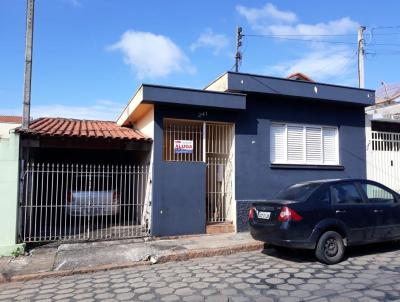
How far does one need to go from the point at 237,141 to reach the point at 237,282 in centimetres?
497

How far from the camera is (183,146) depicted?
32.9 ft

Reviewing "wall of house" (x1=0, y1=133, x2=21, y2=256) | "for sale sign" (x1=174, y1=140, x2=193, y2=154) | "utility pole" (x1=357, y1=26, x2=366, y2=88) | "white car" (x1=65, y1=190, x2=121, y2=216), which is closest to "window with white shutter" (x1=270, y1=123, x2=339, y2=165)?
"for sale sign" (x1=174, y1=140, x2=193, y2=154)

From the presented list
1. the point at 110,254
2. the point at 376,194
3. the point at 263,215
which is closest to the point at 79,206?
the point at 110,254

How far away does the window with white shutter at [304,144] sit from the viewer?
36.1ft

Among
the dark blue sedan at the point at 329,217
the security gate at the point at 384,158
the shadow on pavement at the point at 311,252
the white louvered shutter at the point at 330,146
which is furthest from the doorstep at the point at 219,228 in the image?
the security gate at the point at 384,158

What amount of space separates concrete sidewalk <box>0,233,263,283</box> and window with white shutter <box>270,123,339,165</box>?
9.43 ft

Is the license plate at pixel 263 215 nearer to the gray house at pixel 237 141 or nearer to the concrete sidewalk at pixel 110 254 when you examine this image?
the concrete sidewalk at pixel 110 254

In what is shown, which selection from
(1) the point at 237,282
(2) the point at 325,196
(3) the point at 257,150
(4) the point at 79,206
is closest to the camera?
(1) the point at 237,282

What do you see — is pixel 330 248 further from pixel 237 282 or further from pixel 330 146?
pixel 330 146

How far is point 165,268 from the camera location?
23.7 feet

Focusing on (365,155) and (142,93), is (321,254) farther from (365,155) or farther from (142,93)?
(365,155)

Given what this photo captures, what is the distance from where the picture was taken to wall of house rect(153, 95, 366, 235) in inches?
384

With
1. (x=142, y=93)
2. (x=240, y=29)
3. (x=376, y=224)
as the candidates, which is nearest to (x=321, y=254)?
(x=376, y=224)

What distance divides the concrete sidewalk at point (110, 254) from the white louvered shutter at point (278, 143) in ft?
8.67
